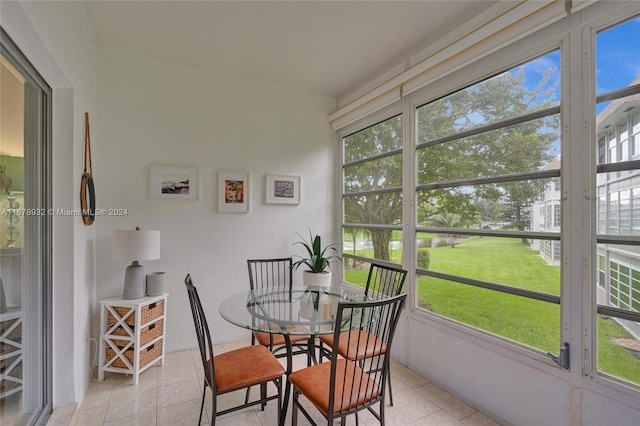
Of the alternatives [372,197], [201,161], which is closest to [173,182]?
[201,161]

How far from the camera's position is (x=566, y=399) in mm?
1709

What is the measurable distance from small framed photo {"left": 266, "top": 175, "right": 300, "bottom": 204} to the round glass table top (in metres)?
1.15

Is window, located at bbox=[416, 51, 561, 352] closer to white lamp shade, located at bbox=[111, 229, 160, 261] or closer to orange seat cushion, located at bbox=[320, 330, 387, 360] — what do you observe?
orange seat cushion, located at bbox=[320, 330, 387, 360]

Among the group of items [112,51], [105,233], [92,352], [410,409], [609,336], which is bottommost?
[410,409]

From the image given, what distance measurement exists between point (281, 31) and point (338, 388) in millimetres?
2680

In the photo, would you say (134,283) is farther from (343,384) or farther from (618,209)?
(618,209)

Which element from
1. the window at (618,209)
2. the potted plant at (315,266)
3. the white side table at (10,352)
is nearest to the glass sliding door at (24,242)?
the white side table at (10,352)

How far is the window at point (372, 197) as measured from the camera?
10.1 feet

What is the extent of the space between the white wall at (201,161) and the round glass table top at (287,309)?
87 cm

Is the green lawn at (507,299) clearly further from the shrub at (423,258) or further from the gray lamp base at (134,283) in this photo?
the gray lamp base at (134,283)

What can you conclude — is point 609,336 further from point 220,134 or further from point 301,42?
point 220,134

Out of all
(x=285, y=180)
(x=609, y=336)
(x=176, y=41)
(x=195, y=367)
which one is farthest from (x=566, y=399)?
(x=176, y=41)

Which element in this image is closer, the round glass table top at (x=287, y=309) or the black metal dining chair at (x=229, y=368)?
the black metal dining chair at (x=229, y=368)

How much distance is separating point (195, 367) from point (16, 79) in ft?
8.00
